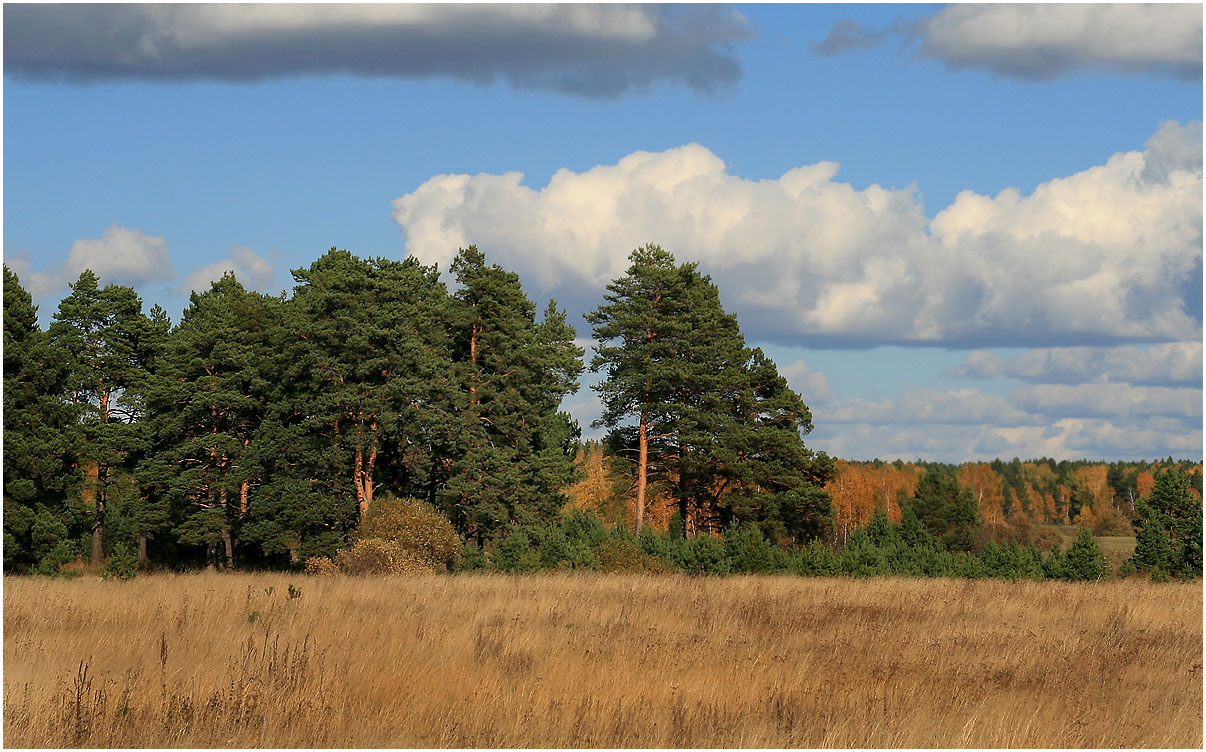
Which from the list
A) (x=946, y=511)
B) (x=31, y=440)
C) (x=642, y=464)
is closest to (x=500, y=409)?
(x=642, y=464)

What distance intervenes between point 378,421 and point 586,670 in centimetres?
2756

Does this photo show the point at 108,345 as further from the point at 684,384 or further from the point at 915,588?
the point at 915,588

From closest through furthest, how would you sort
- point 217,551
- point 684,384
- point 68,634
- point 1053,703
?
point 1053,703 < point 68,634 < point 684,384 < point 217,551

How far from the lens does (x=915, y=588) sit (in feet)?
71.7

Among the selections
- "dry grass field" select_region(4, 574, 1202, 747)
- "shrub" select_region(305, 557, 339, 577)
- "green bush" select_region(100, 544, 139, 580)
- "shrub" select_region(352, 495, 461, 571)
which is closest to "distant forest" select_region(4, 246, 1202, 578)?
"shrub" select_region(352, 495, 461, 571)

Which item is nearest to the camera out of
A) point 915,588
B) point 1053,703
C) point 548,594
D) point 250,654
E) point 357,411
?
point 1053,703

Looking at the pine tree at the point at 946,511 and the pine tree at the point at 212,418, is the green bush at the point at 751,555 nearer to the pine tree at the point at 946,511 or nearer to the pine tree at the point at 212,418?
the pine tree at the point at 212,418

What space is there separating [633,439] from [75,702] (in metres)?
34.5

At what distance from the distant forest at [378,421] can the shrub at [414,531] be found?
14.5 feet

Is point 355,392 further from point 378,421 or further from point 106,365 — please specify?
point 106,365

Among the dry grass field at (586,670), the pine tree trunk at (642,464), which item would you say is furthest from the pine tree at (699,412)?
the dry grass field at (586,670)

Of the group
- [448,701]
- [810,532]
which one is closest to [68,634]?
[448,701]

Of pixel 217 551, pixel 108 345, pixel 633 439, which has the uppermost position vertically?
pixel 108 345

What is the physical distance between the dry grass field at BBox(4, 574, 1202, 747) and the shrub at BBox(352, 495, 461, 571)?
8548 millimetres
